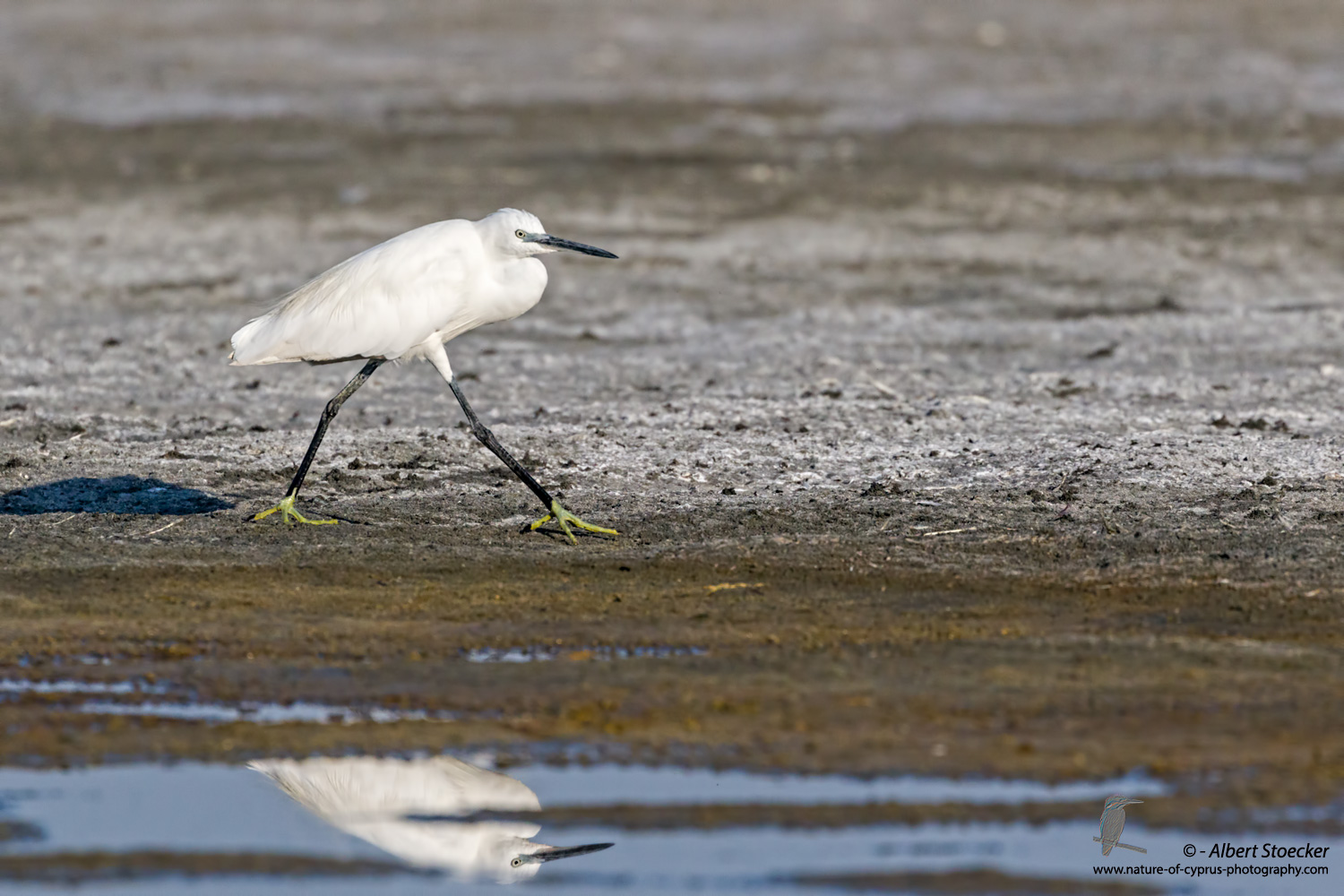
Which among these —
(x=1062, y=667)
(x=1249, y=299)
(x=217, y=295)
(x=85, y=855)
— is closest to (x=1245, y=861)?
(x=1062, y=667)

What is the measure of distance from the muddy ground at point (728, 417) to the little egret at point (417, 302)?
696 millimetres

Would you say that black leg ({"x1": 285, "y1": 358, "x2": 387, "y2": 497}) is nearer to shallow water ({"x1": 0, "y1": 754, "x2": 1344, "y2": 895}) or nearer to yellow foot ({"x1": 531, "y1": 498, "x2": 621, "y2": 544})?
yellow foot ({"x1": 531, "y1": 498, "x2": 621, "y2": 544})

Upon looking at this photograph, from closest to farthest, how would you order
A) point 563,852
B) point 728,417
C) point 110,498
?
1. point 563,852
2. point 110,498
3. point 728,417

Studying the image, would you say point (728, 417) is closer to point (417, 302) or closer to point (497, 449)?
point (497, 449)

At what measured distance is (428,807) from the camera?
210 inches

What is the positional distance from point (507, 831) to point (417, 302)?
3283 millimetres

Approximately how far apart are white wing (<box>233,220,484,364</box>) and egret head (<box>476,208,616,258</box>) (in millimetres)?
76

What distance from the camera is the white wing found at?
792 cm

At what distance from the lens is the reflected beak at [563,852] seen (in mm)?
5074

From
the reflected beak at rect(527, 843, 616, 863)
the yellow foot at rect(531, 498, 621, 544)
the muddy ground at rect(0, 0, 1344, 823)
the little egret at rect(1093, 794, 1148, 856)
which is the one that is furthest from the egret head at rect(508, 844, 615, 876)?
the yellow foot at rect(531, 498, 621, 544)

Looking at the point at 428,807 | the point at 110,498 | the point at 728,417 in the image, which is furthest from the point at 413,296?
the point at 428,807

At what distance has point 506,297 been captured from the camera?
8.09 meters

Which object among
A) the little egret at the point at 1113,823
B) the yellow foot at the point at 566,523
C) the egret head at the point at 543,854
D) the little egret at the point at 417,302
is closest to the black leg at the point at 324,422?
the little egret at the point at 417,302

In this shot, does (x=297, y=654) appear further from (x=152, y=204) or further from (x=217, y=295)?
(x=152, y=204)
